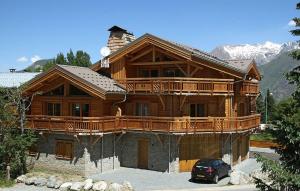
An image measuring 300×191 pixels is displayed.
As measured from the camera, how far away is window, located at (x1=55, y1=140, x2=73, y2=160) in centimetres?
3384

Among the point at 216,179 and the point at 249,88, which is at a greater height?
the point at 249,88

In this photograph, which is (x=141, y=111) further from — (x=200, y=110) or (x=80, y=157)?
(x=80, y=157)

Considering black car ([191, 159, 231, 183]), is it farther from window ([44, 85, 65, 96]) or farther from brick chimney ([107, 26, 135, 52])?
brick chimney ([107, 26, 135, 52])

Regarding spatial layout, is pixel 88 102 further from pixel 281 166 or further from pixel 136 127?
pixel 281 166

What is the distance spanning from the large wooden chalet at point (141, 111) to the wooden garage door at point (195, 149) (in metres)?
0.08

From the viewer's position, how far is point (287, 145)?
16.8m

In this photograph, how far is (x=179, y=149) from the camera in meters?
33.7

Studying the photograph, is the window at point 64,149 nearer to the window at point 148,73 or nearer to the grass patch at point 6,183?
the grass patch at point 6,183

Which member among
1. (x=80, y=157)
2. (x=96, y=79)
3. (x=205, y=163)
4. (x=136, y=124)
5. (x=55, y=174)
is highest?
(x=96, y=79)

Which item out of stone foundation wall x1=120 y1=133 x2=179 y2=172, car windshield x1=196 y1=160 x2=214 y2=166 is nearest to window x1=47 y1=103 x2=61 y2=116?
stone foundation wall x1=120 y1=133 x2=179 y2=172

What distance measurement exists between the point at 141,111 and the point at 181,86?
554 centimetres

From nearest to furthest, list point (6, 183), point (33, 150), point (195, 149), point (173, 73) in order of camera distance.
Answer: point (6, 183), point (195, 149), point (33, 150), point (173, 73)

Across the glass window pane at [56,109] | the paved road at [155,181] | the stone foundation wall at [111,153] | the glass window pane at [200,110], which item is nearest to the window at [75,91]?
the glass window pane at [56,109]

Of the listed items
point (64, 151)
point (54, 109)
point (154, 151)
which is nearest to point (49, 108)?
point (54, 109)
